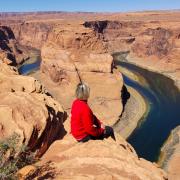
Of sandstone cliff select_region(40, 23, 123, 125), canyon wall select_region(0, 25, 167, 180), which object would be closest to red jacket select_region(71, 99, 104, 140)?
canyon wall select_region(0, 25, 167, 180)

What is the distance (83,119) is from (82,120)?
150 millimetres

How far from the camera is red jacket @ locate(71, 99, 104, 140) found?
14227 mm

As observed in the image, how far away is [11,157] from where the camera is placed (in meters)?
13.6

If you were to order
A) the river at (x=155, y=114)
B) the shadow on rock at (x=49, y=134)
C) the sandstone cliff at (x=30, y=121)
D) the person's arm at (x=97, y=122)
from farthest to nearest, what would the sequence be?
the river at (x=155, y=114) < the shadow on rock at (x=49, y=134) < the sandstone cliff at (x=30, y=121) < the person's arm at (x=97, y=122)

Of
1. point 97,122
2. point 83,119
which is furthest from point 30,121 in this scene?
point 97,122

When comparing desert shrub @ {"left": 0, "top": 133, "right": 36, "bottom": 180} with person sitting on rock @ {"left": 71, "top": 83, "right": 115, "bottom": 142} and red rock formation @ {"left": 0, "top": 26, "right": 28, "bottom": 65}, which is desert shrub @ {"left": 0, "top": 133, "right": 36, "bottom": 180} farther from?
red rock formation @ {"left": 0, "top": 26, "right": 28, "bottom": 65}

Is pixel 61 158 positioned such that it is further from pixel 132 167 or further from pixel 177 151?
pixel 177 151

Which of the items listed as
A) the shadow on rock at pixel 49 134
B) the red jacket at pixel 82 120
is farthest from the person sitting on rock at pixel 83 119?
the shadow on rock at pixel 49 134

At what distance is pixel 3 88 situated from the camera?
69.1 feet

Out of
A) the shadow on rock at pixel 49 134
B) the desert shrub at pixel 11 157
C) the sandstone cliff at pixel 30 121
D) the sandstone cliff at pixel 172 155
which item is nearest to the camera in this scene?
the desert shrub at pixel 11 157

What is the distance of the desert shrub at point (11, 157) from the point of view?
11.4 metres

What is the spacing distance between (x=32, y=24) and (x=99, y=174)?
163 metres

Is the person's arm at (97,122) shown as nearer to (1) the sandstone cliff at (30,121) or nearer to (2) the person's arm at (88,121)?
(2) the person's arm at (88,121)

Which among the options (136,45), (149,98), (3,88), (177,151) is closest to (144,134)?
(177,151)
